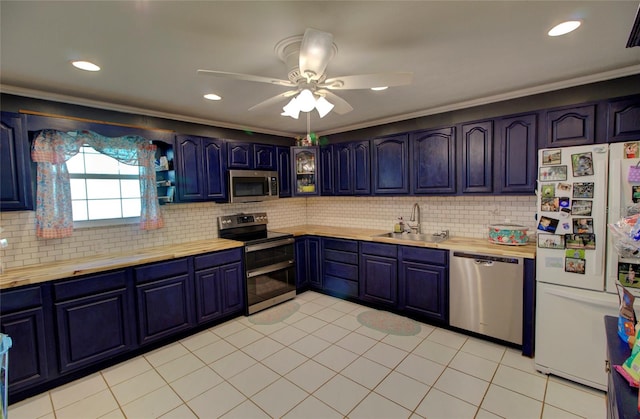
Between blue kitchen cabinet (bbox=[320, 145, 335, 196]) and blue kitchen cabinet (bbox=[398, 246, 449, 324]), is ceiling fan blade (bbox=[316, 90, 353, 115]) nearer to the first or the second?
blue kitchen cabinet (bbox=[398, 246, 449, 324])

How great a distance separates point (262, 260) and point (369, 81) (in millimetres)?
2621

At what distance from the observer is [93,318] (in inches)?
98.3

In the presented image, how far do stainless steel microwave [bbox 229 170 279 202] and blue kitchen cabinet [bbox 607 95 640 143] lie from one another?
11.6 ft

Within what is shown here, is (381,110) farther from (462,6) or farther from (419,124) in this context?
(462,6)

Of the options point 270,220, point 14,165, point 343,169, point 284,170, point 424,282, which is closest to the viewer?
point 14,165

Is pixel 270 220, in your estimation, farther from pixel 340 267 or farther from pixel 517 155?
pixel 517 155

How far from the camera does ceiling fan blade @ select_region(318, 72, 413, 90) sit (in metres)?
1.70

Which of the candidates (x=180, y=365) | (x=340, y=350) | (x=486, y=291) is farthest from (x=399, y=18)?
(x=180, y=365)

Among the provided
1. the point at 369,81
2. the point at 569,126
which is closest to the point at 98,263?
the point at 369,81

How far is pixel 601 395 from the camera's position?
84.0 inches

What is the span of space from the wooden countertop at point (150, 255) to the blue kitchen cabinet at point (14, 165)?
549mm

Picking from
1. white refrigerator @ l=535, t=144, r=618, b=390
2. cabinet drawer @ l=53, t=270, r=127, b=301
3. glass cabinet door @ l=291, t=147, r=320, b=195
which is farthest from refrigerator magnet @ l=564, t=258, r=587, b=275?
cabinet drawer @ l=53, t=270, r=127, b=301

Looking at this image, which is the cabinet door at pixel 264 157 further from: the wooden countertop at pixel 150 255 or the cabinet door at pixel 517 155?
the cabinet door at pixel 517 155

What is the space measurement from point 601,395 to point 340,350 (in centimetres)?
198
